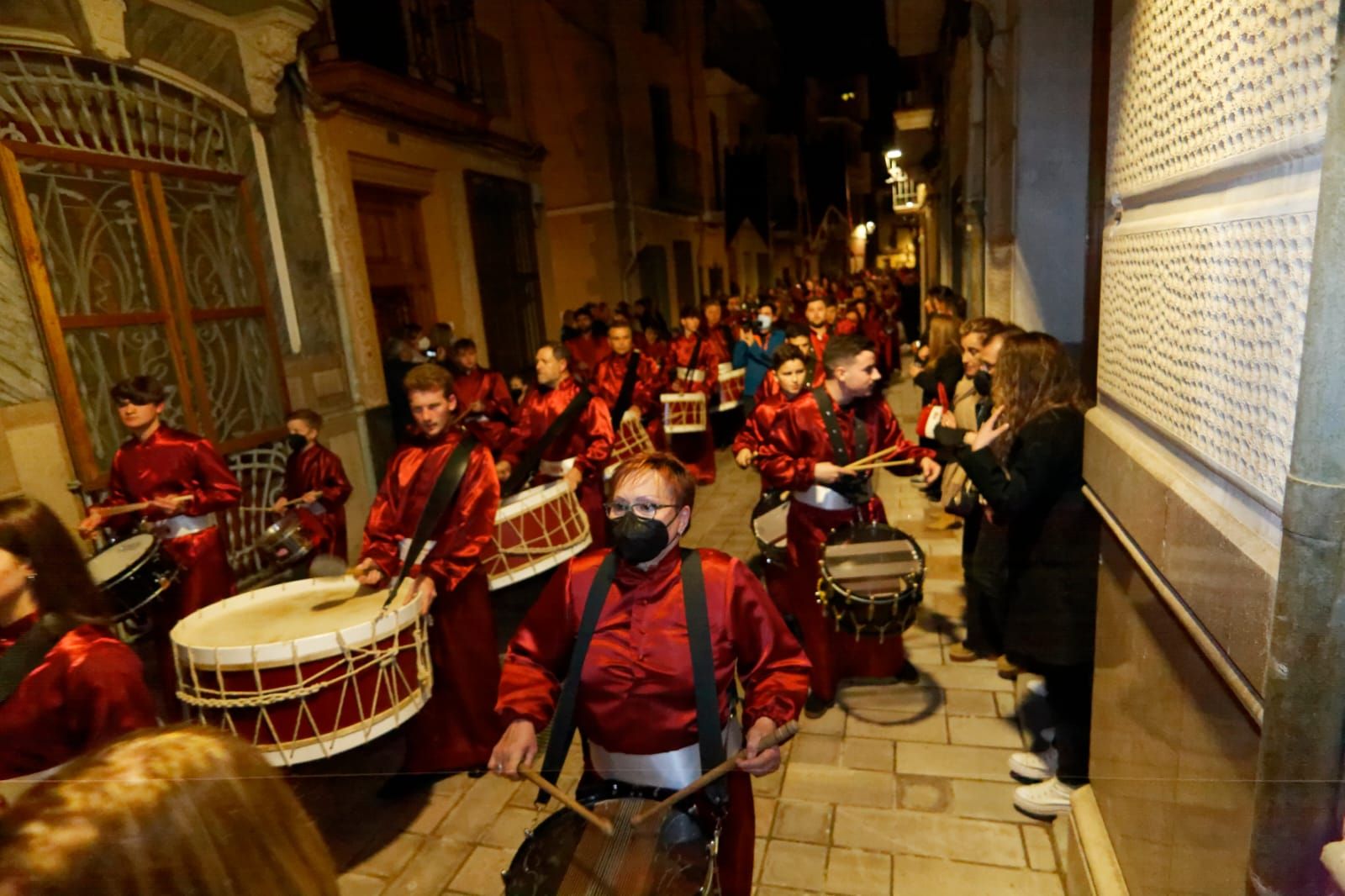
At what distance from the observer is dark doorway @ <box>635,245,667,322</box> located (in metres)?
15.6

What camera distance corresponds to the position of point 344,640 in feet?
9.26

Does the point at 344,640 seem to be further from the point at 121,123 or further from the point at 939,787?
the point at 121,123

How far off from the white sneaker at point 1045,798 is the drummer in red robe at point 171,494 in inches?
168

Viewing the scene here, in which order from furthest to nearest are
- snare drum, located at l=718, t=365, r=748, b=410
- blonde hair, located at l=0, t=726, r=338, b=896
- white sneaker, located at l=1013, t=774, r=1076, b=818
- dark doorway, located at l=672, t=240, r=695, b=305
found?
1. dark doorway, located at l=672, t=240, r=695, b=305
2. snare drum, located at l=718, t=365, r=748, b=410
3. white sneaker, located at l=1013, t=774, r=1076, b=818
4. blonde hair, located at l=0, t=726, r=338, b=896

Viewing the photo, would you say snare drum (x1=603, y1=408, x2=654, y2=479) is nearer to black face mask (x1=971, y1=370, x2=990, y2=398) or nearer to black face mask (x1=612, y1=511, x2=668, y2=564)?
black face mask (x1=971, y1=370, x2=990, y2=398)

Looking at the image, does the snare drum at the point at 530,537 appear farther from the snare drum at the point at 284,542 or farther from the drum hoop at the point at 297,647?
the snare drum at the point at 284,542

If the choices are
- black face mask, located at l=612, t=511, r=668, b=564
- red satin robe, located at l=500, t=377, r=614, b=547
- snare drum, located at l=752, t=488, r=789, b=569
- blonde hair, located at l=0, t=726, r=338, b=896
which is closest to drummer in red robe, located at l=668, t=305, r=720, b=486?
red satin robe, located at l=500, t=377, r=614, b=547

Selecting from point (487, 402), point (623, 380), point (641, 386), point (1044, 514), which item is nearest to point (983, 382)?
point (1044, 514)

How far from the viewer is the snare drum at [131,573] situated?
340 centimetres

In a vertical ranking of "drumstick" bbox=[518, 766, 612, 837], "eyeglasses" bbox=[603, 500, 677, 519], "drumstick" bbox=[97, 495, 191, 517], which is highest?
"eyeglasses" bbox=[603, 500, 677, 519]

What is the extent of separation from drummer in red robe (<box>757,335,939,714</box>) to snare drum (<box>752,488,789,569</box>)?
0.19 meters

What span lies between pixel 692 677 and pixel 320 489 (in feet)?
13.8

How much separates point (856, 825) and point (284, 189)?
6.81 meters

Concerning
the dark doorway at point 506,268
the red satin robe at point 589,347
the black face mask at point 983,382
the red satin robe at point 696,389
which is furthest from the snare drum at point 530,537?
the dark doorway at point 506,268
